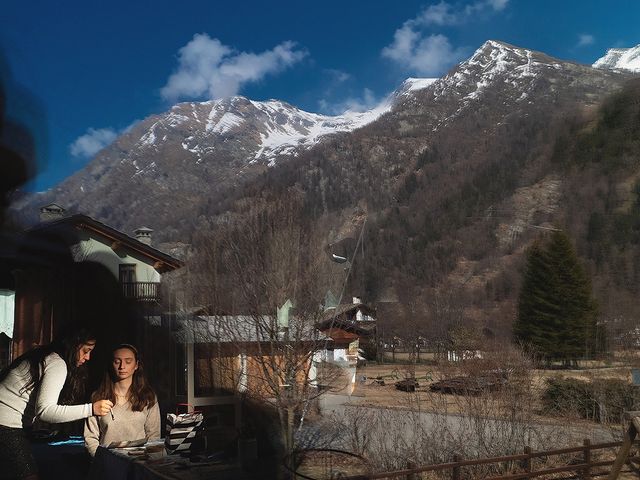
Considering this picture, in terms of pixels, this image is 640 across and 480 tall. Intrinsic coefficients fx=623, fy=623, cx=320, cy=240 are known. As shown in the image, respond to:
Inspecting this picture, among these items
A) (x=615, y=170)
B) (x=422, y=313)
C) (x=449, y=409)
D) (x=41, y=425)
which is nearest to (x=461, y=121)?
(x=615, y=170)

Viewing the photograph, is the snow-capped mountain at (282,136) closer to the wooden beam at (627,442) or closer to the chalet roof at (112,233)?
the chalet roof at (112,233)

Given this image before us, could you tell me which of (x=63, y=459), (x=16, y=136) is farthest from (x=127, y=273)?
(x=16, y=136)

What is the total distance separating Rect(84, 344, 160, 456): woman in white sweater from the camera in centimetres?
164

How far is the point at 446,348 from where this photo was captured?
1526cm

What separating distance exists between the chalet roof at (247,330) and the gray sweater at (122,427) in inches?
52.1

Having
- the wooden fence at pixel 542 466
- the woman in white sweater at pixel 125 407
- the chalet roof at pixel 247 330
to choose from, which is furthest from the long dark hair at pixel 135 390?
the wooden fence at pixel 542 466

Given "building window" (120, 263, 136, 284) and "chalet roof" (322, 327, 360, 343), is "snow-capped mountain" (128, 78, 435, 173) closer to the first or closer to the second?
"building window" (120, 263, 136, 284)

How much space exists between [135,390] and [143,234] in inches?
17.3

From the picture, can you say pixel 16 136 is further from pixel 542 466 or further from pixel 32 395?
pixel 542 466

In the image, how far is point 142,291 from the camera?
1.48m

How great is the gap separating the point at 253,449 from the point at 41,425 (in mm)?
637

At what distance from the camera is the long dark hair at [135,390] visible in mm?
1636

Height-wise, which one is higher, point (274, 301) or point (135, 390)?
point (274, 301)

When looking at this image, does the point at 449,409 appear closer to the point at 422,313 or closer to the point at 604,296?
the point at 422,313
